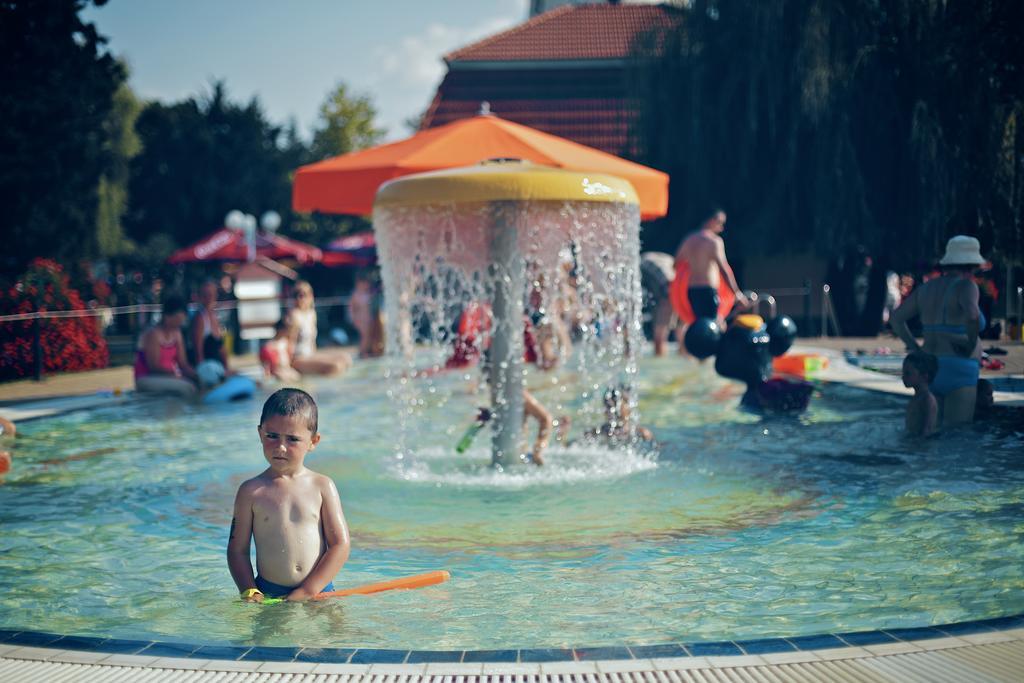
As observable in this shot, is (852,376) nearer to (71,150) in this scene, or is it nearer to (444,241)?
(444,241)

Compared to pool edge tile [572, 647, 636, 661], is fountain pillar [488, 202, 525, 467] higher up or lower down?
higher up

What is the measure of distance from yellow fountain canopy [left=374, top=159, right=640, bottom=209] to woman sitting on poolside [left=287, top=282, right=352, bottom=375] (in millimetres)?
9038

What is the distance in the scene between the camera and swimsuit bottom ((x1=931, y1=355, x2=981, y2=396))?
948cm

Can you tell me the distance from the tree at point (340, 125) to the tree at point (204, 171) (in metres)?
4.13

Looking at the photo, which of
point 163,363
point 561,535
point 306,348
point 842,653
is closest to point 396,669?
point 842,653

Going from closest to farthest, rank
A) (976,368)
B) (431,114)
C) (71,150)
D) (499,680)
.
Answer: (499,680)
(976,368)
(71,150)
(431,114)

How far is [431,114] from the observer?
106 ft

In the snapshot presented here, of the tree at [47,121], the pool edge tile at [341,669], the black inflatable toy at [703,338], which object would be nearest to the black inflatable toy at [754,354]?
the black inflatable toy at [703,338]

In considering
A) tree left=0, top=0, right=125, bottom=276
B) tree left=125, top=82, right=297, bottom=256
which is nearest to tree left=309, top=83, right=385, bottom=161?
tree left=125, top=82, right=297, bottom=256

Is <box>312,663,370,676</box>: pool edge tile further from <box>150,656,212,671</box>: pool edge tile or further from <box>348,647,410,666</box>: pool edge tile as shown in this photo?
<box>150,656,212,671</box>: pool edge tile

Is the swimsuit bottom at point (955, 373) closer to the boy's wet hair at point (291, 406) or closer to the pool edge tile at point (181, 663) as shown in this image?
the boy's wet hair at point (291, 406)

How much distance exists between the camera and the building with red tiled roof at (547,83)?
106 feet

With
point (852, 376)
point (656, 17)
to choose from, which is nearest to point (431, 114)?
point (656, 17)

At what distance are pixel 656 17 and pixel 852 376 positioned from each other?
44.0 feet
